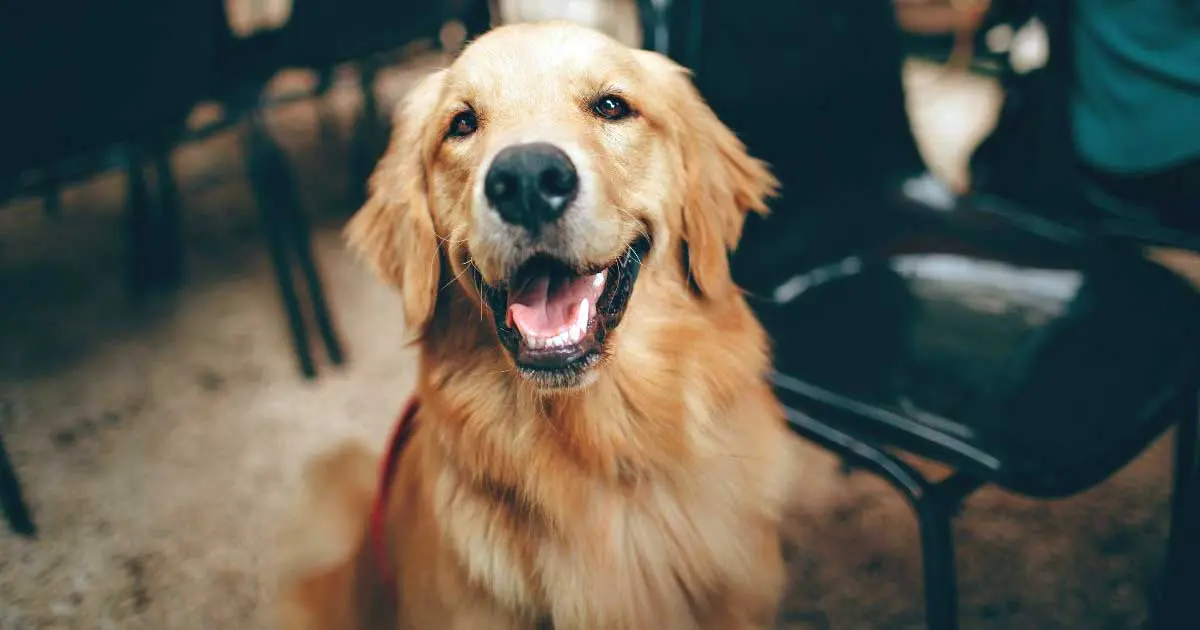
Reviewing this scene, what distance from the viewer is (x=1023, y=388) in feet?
4.51

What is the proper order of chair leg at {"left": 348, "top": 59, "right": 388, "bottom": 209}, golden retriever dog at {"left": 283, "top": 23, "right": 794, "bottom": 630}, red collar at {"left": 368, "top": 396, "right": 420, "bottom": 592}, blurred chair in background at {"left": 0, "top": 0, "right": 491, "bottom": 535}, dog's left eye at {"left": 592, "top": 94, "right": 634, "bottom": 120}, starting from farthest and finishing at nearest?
chair leg at {"left": 348, "top": 59, "right": 388, "bottom": 209} → blurred chair in background at {"left": 0, "top": 0, "right": 491, "bottom": 535} → red collar at {"left": 368, "top": 396, "right": 420, "bottom": 592} → dog's left eye at {"left": 592, "top": 94, "right": 634, "bottom": 120} → golden retriever dog at {"left": 283, "top": 23, "right": 794, "bottom": 630}

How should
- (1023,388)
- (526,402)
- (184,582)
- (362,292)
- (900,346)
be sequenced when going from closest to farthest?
(526,402), (1023,388), (900,346), (184,582), (362,292)

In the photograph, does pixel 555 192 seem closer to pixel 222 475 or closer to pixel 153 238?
pixel 222 475

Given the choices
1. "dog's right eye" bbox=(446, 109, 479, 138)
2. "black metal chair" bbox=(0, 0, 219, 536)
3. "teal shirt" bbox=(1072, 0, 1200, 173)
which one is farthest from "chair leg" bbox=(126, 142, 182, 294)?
"teal shirt" bbox=(1072, 0, 1200, 173)

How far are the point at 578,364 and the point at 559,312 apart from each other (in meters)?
0.10

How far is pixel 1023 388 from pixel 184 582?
6.34 ft

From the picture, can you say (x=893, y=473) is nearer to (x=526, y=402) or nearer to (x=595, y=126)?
(x=526, y=402)

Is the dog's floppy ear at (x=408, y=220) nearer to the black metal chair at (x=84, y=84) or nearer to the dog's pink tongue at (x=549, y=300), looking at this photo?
the dog's pink tongue at (x=549, y=300)

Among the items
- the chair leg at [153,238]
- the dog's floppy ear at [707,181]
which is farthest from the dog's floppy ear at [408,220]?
the chair leg at [153,238]

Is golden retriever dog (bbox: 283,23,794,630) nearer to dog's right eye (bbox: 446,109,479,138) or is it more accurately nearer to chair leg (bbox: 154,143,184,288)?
dog's right eye (bbox: 446,109,479,138)

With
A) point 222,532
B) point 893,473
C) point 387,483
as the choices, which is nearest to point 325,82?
point 222,532

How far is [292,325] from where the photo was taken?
8.57ft

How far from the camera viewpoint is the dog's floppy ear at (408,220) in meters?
1.34

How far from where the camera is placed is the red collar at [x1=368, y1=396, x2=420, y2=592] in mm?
1438
